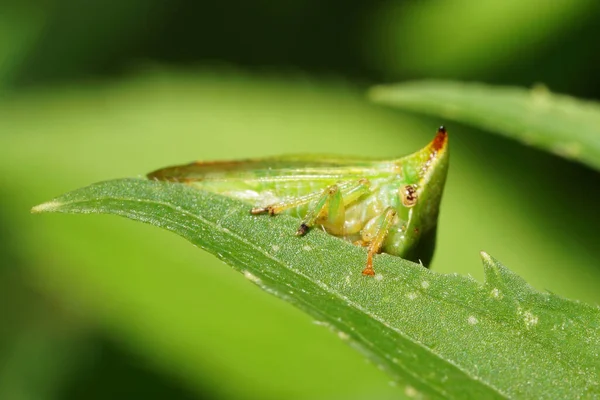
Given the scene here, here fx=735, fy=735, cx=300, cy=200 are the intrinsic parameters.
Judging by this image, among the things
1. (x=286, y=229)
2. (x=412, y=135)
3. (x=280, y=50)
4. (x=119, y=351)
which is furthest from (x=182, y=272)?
(x=280, y=50)

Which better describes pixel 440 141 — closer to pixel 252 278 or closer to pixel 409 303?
pixel 409 303

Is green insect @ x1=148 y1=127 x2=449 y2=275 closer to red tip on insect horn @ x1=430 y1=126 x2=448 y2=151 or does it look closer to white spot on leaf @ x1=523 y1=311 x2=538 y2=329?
red tip on insect horn @ x1=430 y1=126 x2=448 y2=151

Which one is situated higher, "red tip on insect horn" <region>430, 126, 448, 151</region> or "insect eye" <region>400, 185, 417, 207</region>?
"red tip on insect horn" <region>430, 126, 448, 151</region>

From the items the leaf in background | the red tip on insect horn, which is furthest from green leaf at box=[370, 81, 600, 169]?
the leaf in background

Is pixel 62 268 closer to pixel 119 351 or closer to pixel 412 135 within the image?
pixel 119 351

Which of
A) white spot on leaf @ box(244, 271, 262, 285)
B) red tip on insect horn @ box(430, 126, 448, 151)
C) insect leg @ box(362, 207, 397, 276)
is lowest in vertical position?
white spot on leaf @ box(244, 271, 262, 285)

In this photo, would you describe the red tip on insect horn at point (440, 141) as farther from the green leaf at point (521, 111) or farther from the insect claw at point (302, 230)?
the insect claw at point (302, 230)

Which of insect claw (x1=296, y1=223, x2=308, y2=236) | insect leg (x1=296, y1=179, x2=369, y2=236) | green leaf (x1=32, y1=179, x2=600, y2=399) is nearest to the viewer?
green leaf (x1=32, y1=179, x2=600, y2=399)
